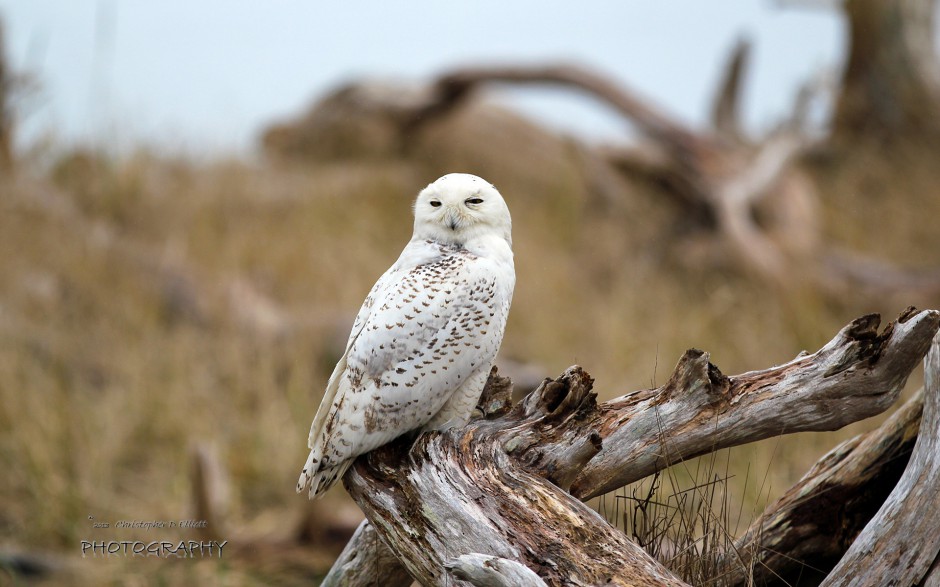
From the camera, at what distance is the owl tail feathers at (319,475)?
2.20 metres

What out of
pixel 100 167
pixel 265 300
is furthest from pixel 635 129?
pixel 100 167

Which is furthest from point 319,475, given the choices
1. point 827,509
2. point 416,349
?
point 827,509

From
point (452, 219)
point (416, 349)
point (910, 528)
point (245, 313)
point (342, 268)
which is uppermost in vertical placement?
point (452, 219)

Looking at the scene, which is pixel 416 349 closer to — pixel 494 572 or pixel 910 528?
pixel 494 572

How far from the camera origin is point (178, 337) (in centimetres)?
643

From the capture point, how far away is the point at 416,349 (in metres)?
2.09

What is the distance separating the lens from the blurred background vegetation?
5242 mm

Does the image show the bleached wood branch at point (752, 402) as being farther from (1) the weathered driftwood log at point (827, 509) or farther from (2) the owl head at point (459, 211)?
(2) the owl head at point (459, 211)

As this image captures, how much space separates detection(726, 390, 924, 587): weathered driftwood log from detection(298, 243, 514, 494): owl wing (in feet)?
3.04

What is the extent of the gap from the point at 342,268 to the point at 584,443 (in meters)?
5.65

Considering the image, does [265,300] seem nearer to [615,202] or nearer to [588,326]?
[588,326]

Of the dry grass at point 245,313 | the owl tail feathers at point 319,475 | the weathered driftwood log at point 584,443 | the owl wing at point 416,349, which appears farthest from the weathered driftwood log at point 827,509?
the dry grass at point 245,313

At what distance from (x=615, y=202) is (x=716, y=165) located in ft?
3.63

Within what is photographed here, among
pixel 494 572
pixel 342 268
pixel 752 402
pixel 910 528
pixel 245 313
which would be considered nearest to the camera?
pixel 494 572
